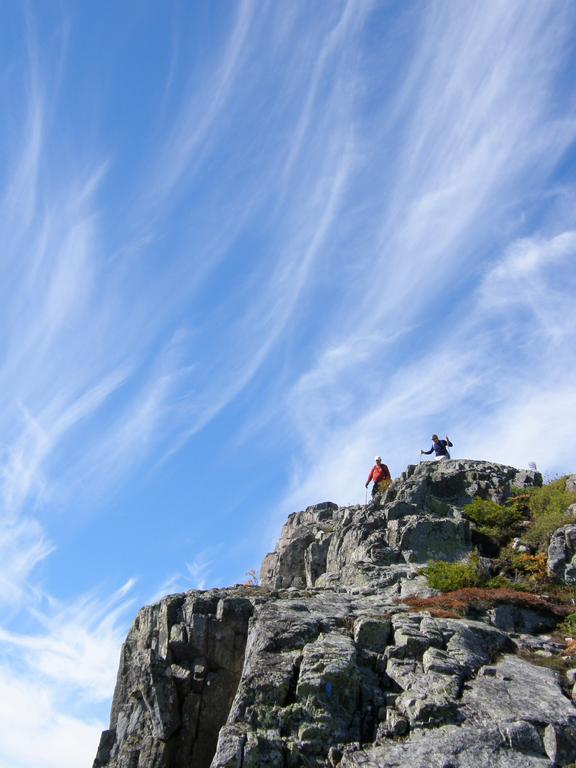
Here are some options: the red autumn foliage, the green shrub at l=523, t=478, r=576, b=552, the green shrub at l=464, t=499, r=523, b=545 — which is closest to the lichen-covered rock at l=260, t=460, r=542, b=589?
the green shrub at l=464, t=499, r=523, b=545

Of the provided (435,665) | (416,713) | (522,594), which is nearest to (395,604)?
(522,594)

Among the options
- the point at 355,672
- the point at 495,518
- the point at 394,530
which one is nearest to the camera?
the point at 355,672

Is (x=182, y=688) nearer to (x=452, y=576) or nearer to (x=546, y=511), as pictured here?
(x=452, y=576)

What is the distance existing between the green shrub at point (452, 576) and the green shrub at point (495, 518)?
4.73m

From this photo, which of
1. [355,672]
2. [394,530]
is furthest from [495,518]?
[355,672]

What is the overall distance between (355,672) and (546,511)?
1941 cm

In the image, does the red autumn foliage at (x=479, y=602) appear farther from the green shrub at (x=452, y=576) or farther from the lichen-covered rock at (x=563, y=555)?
the lichen-covered rock at (x=563, y=555)

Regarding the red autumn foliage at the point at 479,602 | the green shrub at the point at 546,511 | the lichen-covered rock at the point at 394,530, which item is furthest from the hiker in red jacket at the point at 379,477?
the red autumn foliage at the point at 479,602

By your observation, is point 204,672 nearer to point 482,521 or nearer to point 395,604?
point 395,604

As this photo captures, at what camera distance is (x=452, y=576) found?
99.2ft

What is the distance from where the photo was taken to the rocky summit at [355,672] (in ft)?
61.4

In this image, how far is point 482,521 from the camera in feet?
123

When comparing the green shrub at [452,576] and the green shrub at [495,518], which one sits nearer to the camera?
the green shrub at [452,576]

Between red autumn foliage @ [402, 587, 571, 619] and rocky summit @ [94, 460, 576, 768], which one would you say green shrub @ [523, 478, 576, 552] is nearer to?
rocky summit @ [94, 460, 576, 768]
